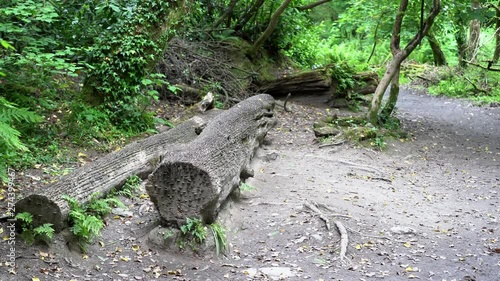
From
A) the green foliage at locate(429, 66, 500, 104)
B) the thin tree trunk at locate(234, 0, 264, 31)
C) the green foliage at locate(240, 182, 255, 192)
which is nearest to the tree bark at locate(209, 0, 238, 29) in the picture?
the thin tree trunk at locate(234, 0, 264, 31)

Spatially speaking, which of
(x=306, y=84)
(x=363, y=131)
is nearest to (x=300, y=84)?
(x=306, y=84)

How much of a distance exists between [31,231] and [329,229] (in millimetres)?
3396

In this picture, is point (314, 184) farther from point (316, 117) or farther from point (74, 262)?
point (316, 117)

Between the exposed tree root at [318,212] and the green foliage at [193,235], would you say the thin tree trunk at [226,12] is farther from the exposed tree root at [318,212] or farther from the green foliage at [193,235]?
the green foliage at [193,235]

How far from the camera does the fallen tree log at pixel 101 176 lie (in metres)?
5.33

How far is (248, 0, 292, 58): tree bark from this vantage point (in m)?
14.9

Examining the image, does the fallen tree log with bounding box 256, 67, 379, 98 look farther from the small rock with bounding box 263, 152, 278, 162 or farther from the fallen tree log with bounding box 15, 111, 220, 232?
the fallen tree log with bounding box 15, 111, 220, 232

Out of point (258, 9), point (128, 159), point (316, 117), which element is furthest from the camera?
point (258, 9)

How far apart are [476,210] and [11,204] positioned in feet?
20.7

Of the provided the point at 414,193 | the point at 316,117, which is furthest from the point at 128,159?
the point at 316,117

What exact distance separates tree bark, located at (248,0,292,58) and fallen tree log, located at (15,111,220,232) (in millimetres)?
6276

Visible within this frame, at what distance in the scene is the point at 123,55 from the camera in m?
9.37

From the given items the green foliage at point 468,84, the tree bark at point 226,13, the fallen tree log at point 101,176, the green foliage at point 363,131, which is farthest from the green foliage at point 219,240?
the green foliage at point 468,84

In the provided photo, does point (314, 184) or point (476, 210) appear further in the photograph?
point (314, 184)
